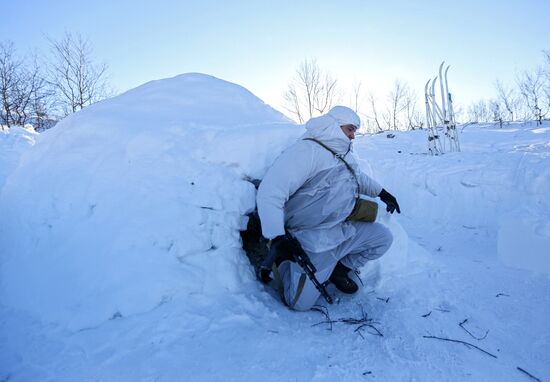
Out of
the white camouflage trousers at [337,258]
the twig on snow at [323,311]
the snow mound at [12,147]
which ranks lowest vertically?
the twig on snow at [323,311]

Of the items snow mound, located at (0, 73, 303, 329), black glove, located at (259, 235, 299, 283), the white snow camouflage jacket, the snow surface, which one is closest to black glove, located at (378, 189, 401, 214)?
the snow surface

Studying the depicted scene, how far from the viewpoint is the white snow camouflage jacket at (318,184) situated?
2318 millimetres

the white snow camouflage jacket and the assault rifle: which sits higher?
the white snow camouflage jacket

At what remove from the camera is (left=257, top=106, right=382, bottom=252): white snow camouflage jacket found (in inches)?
91.3

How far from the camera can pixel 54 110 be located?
1641 centimetres

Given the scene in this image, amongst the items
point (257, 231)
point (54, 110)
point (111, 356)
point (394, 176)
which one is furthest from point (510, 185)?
point (54, 110)

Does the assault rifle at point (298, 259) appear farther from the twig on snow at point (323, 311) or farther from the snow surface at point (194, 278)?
the snow surface at point (194, 278)

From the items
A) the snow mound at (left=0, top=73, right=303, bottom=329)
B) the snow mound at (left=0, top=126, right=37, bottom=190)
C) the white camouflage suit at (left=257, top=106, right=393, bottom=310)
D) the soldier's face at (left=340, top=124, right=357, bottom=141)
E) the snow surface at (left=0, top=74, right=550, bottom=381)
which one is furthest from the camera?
the snow mound at (left=0, top=126, right=37, bottom=190)

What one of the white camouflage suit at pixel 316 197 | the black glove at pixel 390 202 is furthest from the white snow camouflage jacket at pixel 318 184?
the black glove at pixel 390 202

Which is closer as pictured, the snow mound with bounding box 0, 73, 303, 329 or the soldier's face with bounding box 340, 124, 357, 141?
the snow mound with bounding box 0, 73, 303, 329

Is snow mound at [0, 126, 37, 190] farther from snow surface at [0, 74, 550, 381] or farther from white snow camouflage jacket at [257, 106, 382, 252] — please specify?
white snow camouflage jacket at [257, 106, 382, 252]

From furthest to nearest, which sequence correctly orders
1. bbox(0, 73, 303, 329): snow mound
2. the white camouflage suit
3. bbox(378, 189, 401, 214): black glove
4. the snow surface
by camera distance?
1. bbox(378, 189, 401, 214): black glove
2. the white camouflage suit
3. bbox(0, 73, 303, 329): snow mound
4. the snow surface

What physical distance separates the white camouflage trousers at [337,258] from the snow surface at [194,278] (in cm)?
13

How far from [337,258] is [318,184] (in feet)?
1.86
